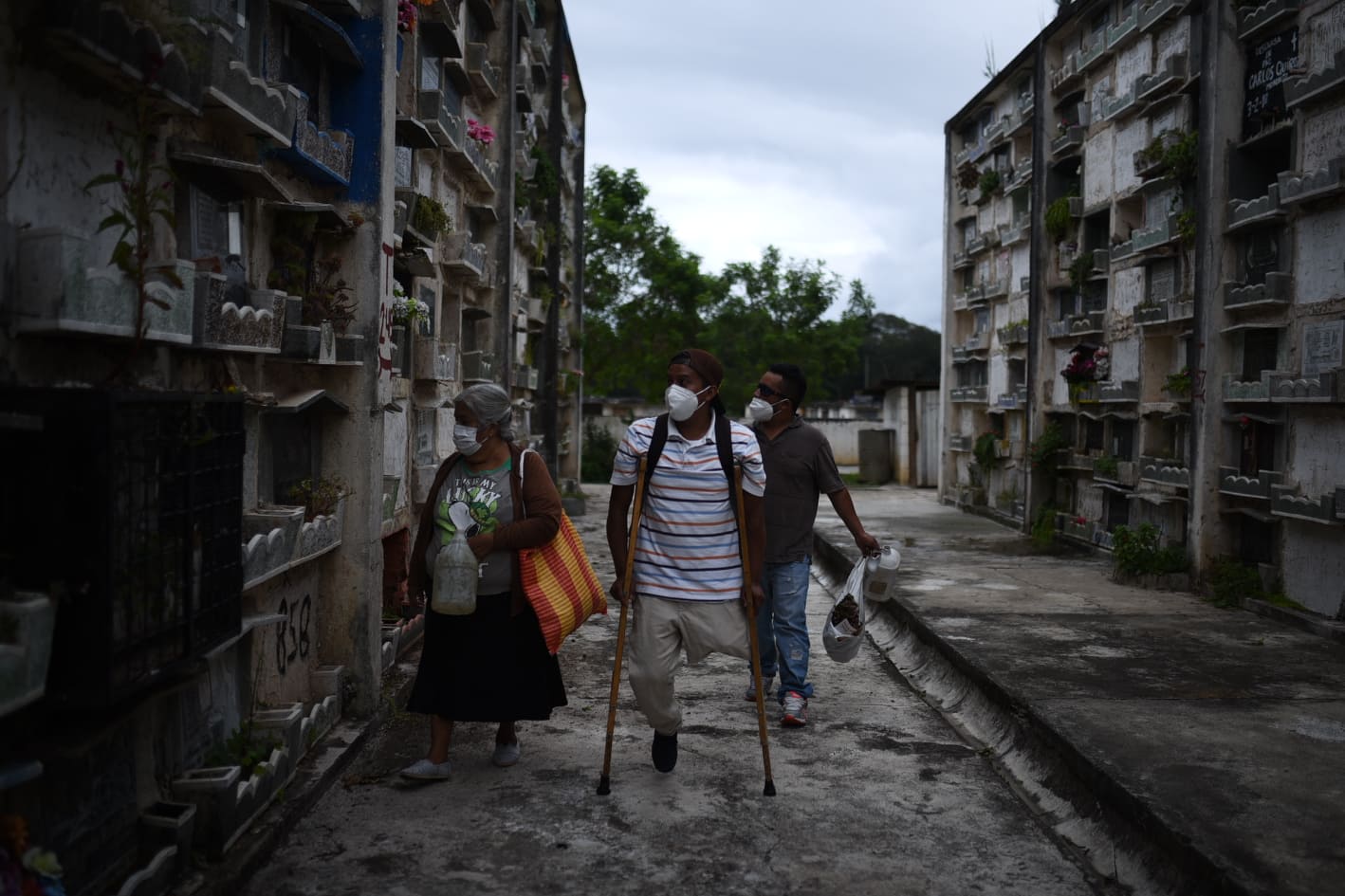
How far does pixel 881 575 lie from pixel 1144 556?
8.89 metres

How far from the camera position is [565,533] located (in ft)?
20.6

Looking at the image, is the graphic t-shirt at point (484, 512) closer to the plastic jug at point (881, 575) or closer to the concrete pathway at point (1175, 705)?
the plastic jug at point (881, 575)

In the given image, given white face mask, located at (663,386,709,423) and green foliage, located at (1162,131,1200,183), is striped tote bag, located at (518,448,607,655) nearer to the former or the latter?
white face mask, located at (663,386,709,423)

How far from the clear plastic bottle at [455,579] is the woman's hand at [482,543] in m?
0.07

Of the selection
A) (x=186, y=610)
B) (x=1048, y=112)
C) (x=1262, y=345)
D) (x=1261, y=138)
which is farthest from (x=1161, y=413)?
(x=186, y=610)

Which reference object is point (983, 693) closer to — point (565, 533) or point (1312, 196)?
point (565, 533)

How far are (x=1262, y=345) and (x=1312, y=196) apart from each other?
228 cm

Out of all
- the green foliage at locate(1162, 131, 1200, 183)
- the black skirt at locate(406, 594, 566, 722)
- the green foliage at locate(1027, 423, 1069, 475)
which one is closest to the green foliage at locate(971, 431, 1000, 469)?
the green foliage at locate(1027, 423, 1069, 475)

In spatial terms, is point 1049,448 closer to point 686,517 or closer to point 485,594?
point 686,517

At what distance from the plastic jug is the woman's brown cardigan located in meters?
2.41

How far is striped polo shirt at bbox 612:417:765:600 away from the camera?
19.1ft

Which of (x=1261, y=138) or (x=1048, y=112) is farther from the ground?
(x=1048, y=112)

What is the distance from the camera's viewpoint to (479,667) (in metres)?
5.98

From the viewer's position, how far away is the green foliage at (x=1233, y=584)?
13.5m
